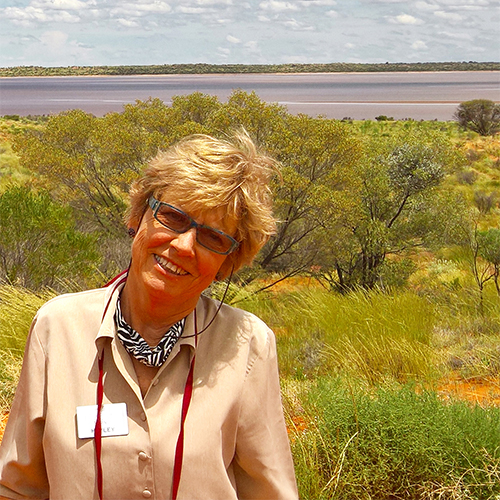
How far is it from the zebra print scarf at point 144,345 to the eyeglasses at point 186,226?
24 centimetres

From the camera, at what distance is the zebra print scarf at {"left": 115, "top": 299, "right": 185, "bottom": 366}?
1.80 m

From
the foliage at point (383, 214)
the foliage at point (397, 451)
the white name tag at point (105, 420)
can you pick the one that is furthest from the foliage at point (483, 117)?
the white name tag at point (105, 420)

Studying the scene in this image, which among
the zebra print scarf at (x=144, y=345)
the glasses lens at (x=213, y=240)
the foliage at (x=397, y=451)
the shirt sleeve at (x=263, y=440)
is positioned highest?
the glasses lens at (x=213, y=240)

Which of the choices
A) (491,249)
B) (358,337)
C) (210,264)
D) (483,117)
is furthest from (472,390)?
(483,117)

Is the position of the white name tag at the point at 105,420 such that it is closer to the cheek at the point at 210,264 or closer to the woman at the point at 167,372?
the woman at the point at 167,372

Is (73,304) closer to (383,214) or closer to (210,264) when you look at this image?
(210,264)

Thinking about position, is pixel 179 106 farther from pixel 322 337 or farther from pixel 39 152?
pixel 322 337

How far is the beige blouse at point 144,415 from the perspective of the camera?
67.9 inches

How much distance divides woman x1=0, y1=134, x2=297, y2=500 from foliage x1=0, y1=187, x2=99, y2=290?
6.89 metres

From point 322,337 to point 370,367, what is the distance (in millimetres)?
1243

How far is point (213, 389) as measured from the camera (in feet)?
5.85

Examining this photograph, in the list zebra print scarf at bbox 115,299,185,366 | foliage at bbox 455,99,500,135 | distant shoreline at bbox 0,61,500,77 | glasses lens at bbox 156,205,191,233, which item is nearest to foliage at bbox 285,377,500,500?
zebra print scarf at bbox 115,299,185,366

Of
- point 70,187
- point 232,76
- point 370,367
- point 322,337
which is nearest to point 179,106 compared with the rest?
point 70,187

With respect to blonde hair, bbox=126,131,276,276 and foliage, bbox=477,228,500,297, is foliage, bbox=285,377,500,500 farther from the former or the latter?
foliage, bbox=477,228,500,297
